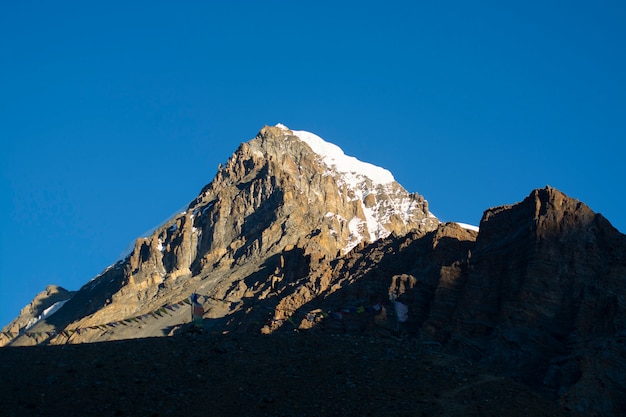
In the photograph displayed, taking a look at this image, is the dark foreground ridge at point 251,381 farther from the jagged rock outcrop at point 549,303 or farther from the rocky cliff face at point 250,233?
the rocky cliff face at point 250,233

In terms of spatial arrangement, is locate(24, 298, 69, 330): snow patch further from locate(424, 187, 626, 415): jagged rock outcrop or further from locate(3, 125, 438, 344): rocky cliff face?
locate(424, 187, 626, 415): jagged rock outcrop

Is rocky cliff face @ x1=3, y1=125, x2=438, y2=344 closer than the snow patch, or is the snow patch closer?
rocky cliff face @ x1=3, y1=125, x2=438, y2=344

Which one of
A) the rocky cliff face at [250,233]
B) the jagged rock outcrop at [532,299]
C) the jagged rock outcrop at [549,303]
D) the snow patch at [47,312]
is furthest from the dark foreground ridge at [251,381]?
the snow patch at [47,312]

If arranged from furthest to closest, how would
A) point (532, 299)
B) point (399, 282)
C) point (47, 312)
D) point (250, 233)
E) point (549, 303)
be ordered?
point (47, 312) → point (250, 233) → point (399, 282) → point (532, 299) → point (549, 303)

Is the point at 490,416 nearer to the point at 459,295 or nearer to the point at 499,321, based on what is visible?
the point at 499,321

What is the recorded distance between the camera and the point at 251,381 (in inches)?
1601

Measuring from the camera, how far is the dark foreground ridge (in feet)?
123

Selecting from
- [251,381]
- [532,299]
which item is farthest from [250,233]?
[251,381]

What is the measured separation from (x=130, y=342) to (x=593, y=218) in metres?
36.5

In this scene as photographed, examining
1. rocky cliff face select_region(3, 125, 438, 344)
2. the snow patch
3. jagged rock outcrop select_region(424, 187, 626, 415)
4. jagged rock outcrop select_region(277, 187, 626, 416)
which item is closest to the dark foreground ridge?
jagged rock outcrop select_region(424, 187, 626, 415)

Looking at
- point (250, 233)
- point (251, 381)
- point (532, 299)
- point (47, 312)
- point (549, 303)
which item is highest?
point (250, 233)

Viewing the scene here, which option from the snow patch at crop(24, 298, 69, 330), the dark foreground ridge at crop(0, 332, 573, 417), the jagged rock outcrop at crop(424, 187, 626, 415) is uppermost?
the snow patch at crop(24, 298, 69, 330)

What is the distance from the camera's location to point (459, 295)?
6856cm

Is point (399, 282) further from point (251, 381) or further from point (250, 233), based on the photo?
point (250, 233)
